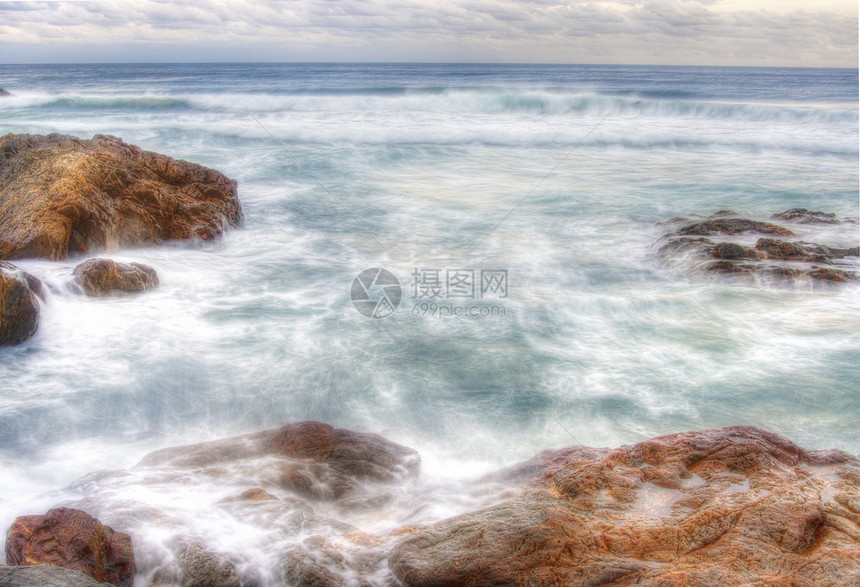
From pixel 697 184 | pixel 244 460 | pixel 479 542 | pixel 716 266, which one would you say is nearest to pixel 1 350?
pixel 244 460

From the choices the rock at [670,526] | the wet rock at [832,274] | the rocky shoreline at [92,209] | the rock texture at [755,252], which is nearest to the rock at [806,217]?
the rock texture at [755,252]

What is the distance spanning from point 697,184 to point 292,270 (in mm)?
10213

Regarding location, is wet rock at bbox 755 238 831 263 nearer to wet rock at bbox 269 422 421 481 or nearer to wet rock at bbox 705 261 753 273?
wet rock at bbox 705 261 753 273

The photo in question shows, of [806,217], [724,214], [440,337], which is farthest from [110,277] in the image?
[806,217]

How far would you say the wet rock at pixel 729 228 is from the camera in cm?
929

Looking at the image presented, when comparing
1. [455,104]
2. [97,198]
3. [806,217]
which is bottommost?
[806,217]

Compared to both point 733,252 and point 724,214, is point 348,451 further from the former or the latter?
point 724,214

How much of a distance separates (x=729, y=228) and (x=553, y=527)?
8036 millimetres

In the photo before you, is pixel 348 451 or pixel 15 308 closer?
pixel 348 451

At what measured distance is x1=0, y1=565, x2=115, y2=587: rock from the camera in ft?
8.09

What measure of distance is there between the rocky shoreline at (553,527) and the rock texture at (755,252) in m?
4.83

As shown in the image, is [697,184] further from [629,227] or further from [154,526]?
[154,526]

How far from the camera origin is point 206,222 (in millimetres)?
9523

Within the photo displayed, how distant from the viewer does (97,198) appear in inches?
325
